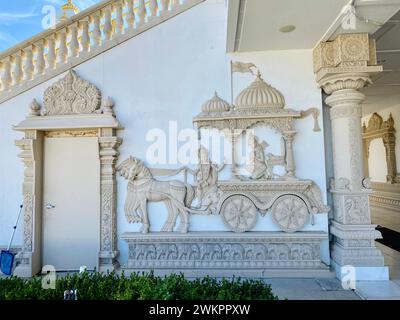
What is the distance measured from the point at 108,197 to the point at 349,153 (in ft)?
10.8

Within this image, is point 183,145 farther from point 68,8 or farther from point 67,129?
point 68,8

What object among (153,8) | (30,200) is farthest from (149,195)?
(153,8)

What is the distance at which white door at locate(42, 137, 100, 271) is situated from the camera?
415cm

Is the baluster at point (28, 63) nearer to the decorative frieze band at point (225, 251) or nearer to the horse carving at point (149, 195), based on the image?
the horse carving at point (149, 195)

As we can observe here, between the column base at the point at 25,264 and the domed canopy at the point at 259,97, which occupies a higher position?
the domed canopy at the point at 259,97

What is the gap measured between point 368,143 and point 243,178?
8689mm

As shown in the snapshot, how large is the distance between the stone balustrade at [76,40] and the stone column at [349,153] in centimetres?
218

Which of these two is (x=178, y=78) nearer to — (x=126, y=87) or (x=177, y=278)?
(x=126, y=87)

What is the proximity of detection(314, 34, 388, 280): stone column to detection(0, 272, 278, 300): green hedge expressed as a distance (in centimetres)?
234

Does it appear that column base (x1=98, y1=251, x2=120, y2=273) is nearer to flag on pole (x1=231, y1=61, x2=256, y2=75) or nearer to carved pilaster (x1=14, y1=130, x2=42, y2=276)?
carved pilaster (x1=14, y1=130, x2=42, y2=276)

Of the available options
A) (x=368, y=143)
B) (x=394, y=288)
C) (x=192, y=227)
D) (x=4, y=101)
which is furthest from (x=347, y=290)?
(x=368, y=143)

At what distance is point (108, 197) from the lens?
4086 mm

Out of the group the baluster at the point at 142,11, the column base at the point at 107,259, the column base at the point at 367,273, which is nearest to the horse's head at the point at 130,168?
the column base at the point at 107,259

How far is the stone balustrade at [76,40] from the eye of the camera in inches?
165
